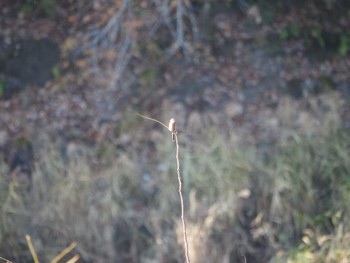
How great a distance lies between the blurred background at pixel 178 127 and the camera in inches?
261

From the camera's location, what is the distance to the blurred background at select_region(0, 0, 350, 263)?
21.7ft

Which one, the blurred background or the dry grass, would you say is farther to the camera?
the blurred background

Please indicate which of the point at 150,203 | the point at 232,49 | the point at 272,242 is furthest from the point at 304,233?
the point at 232,49

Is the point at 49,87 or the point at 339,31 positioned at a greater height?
the point at 49,87

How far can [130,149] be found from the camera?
7473 mm

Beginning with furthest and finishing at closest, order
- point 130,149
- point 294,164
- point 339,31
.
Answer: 1. point 339,31
2. point 130,149
3. point 294,164

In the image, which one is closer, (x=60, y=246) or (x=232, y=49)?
(x=60, y=246)

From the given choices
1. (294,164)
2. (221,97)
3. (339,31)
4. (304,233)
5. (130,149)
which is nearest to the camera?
(304,233)

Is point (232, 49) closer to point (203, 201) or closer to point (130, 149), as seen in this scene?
point (130, 149)

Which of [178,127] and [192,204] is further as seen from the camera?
[178,127]

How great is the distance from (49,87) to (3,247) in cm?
221

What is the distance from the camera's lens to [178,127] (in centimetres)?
762

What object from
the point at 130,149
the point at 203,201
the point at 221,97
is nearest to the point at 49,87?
the point at 130,149

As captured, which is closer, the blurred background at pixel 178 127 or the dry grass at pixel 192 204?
the dry grass at pixel 192 204
